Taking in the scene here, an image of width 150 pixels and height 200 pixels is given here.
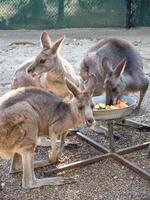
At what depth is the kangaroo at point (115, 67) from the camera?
4777mm

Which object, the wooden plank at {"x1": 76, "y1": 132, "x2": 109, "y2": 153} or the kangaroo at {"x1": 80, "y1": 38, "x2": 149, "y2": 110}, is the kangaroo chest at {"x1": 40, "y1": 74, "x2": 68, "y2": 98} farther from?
the wooden plank at {"x1": 76, "y1": 132, "x2": 109, "y2": 153}

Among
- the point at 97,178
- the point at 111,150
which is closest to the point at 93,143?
the point at 111,150

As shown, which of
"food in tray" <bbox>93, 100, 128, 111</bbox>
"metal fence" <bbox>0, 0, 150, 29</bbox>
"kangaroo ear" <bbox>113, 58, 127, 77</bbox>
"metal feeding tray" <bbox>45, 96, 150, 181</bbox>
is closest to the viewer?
"metal feeding tray" <bbox>45, 96, 150, 181</bbox>

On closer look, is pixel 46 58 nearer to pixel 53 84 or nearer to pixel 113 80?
pixel 53 84

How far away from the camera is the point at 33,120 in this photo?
343 centimetres

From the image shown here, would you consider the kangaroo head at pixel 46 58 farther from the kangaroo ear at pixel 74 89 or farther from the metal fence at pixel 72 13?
the metal fence at pixel 72 13

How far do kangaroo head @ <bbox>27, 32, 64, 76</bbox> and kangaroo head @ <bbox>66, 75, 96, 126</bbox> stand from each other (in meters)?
1.08

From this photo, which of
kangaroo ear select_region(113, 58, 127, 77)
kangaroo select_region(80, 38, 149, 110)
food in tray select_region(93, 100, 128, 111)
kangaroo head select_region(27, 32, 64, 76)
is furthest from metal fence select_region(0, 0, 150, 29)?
food in tray select_region(93, 100, 128, 111)

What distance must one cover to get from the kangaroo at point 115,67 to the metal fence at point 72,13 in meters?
4.97

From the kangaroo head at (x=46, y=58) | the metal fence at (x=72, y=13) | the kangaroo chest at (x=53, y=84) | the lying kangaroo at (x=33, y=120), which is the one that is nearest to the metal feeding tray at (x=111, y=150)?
the lying kangaroo at (x=33, y=120)

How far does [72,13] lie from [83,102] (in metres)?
7.37

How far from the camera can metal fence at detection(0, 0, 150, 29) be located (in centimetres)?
1050

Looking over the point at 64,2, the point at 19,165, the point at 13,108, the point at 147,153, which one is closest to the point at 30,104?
the point at 13,108

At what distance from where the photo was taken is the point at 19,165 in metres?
3.76
